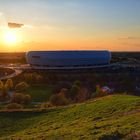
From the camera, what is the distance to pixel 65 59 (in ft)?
393

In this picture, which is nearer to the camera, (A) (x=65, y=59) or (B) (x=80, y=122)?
(B) (x=80, y=122)

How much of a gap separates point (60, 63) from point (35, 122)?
307 feet

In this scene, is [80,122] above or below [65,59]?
below

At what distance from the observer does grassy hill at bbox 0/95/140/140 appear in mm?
17422

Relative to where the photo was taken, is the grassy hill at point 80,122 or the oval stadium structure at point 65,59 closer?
the grassy hill at point 80,122

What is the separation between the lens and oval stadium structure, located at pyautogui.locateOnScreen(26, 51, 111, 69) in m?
120

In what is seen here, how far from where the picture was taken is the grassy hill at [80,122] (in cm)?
1742

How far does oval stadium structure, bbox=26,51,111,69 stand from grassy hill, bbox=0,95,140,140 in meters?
87.9

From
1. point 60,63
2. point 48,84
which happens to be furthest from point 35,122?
point 60,63

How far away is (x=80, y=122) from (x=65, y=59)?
96731 mm

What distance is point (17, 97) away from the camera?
161 ft

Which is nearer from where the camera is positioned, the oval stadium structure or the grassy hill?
the grassy hill

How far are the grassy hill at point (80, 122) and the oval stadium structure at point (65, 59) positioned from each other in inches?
3461

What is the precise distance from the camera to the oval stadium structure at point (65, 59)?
119812 mm
